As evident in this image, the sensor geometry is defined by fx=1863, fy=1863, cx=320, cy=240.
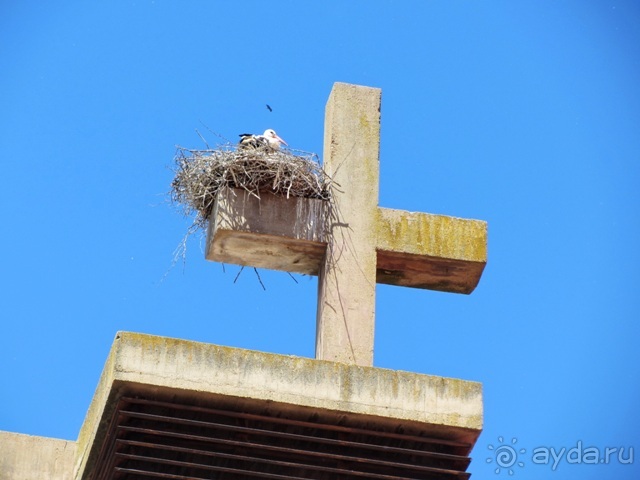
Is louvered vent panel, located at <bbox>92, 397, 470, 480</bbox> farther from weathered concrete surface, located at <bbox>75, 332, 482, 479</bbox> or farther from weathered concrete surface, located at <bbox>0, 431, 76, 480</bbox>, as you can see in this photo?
weathered concrete surface, located at <bbox>0, 431, 76, 480</bbox>

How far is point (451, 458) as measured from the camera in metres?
13.4

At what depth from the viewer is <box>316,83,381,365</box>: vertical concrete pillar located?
14102 mm

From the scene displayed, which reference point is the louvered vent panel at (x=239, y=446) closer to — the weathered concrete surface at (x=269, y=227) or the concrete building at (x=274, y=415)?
the concrete building at (x=274, y=415)

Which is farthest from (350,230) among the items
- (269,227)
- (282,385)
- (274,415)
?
(274,415)

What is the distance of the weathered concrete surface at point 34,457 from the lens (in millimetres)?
14383

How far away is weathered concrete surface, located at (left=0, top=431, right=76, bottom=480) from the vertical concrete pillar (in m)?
2.13

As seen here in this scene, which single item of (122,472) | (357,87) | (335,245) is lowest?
(122,472)

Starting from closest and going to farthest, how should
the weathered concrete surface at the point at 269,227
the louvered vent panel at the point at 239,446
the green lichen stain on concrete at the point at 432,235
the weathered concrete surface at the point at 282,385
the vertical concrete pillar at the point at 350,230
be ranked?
the weathered concrete surface at the point at 282,385 < the louvered vent panel at the point at 239,446 < the vertical concrete pillar at the point at 350,230 < the weathered concrete surface at the point at 269,227 < the green lichen stain on concrete at the point at 432,235

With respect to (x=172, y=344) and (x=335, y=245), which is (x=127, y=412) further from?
(x=335, y=245)

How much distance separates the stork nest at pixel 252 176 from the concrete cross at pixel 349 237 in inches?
3.4

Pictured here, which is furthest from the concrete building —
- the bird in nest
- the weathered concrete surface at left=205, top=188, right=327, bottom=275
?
the bird in nest

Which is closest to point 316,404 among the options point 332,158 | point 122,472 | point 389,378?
point 389,378

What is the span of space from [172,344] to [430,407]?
1888 mm

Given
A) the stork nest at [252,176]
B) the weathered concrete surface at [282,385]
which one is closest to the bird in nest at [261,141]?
the stork nest at [252,176]
